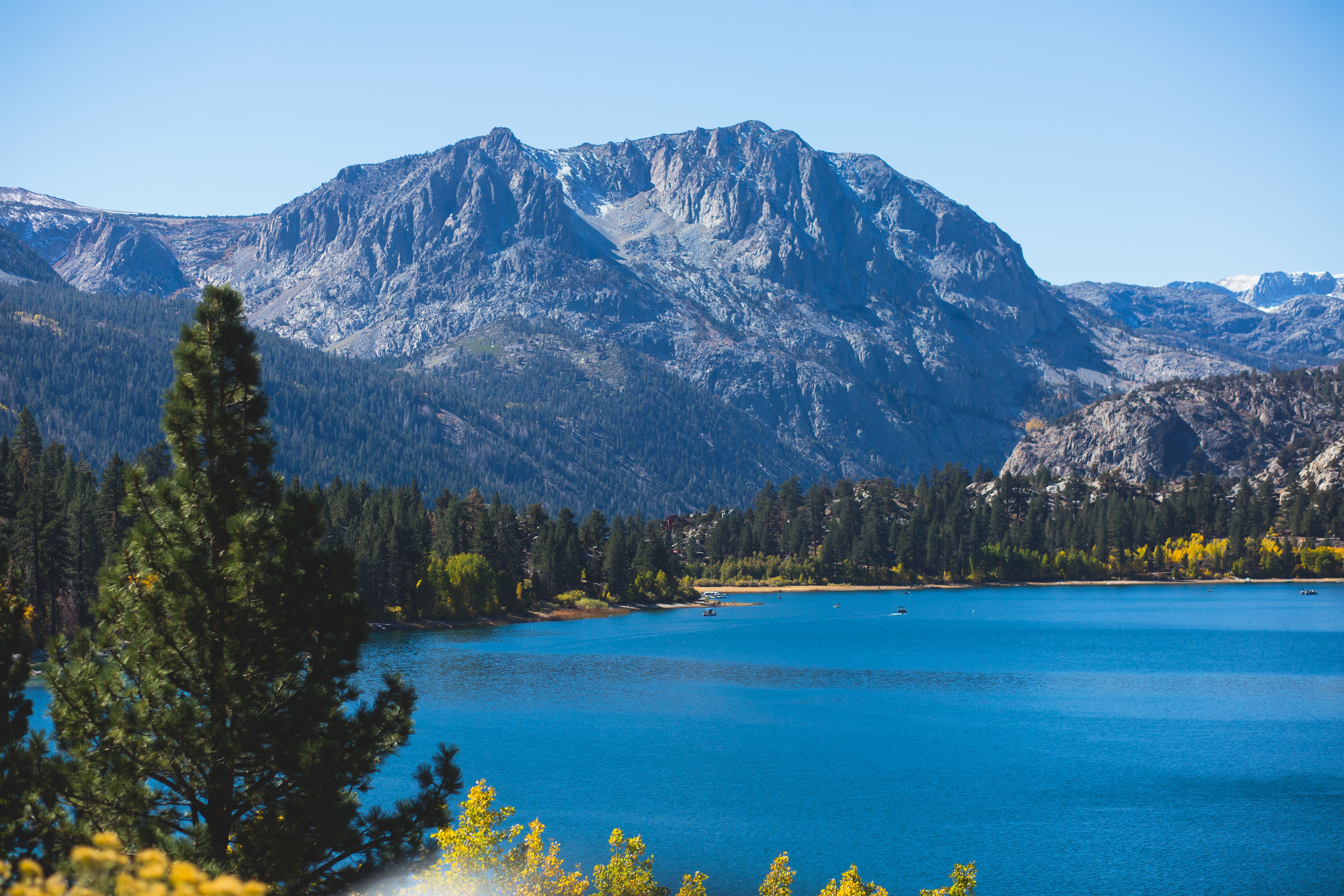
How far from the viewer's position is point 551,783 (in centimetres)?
6316

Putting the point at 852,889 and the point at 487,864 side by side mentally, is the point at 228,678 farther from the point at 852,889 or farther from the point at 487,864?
the point at 852,889

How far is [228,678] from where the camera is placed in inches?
796

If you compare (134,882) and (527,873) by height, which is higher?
(134,882)

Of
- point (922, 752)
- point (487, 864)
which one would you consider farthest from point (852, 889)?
→ point (922, 752)

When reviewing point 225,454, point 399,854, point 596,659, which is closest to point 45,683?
point 225,454

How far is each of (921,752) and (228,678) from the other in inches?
2396

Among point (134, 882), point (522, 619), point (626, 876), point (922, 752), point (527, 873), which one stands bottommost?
point (522, 619)

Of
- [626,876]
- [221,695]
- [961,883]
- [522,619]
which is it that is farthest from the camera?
[522,619]

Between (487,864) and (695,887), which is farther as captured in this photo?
(695,887)

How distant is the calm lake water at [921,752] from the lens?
163 feet

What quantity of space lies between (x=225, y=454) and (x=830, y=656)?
363 ft

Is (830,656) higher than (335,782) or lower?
lower

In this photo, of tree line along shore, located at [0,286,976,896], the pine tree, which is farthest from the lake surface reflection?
the pine tree

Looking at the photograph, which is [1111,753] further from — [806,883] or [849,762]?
[806,883]
